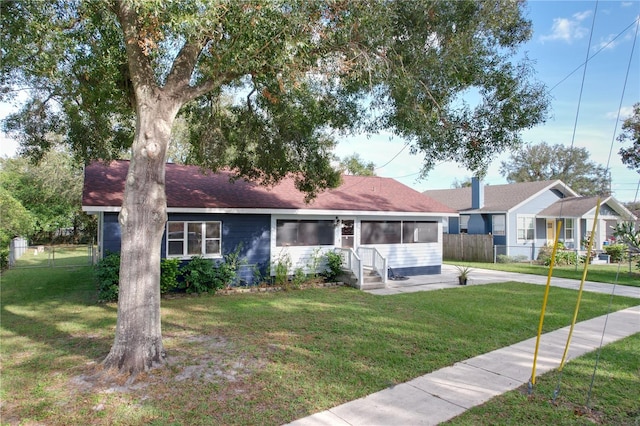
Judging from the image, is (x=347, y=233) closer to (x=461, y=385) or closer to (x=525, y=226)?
(x=461, y=385)

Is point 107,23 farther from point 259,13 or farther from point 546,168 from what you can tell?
point 546,168

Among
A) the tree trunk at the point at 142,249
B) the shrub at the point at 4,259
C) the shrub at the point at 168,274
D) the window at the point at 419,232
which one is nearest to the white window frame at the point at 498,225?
the window at the point at 419,232

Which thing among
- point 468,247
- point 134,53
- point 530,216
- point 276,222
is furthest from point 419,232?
point 134,53

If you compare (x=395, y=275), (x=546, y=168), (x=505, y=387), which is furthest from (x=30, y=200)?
(x=546, y=168)

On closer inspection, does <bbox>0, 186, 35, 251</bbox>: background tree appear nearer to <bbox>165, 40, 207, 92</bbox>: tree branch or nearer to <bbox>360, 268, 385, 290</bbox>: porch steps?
<bbox>360, 268, 385, 290</bbox>: porch steps

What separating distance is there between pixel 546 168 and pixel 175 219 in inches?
1895

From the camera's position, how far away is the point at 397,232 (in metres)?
15.3

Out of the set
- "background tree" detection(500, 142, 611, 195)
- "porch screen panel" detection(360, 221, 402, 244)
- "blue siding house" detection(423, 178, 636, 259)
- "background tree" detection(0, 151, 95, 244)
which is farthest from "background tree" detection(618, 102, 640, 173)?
"background tree" detection(0, 151, 95, 244)

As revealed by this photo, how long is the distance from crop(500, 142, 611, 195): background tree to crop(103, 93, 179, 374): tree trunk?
46531 mm

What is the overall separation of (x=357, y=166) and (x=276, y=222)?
26353 mm

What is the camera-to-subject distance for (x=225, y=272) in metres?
11.6

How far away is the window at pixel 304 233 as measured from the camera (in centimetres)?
1312

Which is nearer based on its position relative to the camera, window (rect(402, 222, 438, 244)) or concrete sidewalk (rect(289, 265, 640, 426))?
concrete sidewalk (rect(289, 265, 640, 426))

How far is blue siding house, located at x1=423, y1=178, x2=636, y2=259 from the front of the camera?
72.6 ft
